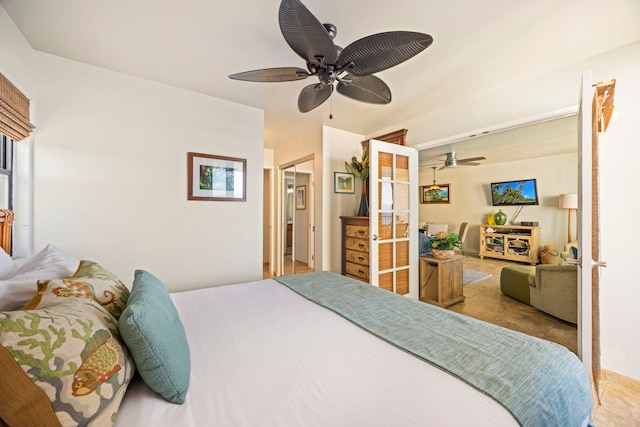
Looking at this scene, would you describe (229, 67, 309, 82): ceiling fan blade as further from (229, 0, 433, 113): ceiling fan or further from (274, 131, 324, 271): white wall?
(274, 131, 324, 271): white wall

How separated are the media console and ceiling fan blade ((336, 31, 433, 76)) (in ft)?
19.6

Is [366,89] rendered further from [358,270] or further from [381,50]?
[358,270]

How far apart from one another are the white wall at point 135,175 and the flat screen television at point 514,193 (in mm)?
6131

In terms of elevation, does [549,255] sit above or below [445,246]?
below

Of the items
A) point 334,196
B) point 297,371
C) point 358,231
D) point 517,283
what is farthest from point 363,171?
point 297,371

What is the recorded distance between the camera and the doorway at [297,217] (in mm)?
4730

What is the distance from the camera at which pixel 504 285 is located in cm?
357

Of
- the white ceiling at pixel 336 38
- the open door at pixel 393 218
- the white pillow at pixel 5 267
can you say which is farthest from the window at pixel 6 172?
the open door at pixel 393 218

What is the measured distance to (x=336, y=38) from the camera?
1742mm

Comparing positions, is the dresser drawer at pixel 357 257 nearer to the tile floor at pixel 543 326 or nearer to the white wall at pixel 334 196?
the white wall at pixel 334 196

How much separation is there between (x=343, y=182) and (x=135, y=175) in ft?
8.15

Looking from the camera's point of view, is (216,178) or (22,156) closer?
(22,156)

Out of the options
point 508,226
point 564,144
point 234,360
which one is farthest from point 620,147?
point 508,226

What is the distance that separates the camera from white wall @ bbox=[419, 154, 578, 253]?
17.6 feet
